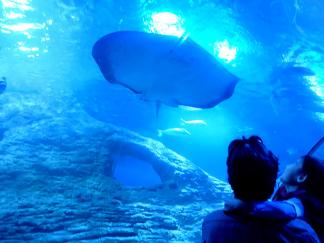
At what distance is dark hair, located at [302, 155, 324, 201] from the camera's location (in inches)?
72.6

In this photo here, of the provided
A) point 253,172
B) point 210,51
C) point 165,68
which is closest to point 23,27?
point 210,51

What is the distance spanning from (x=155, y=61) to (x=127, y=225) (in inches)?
125

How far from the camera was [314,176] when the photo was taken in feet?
6.22

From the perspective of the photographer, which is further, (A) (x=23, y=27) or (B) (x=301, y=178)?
(A) (x=23, y=27)

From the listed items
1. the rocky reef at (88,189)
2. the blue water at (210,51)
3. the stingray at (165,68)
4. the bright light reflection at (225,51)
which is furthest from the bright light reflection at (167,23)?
the stingray at (165,68)

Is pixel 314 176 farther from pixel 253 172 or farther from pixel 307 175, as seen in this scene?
pixel 253 172

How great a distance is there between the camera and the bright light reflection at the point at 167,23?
35.4 ft

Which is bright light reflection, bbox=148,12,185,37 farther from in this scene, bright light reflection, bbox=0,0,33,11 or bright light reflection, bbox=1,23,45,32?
bright light reflection, bbox=1,23,45,32

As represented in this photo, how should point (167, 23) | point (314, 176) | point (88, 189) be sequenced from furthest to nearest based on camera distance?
point (167, 23) → point (88, 189) → point (314, 176)

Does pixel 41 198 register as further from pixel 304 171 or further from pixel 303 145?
pixel 303 145

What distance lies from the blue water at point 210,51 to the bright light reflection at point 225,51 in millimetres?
45

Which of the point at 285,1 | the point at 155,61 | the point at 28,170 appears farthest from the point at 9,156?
the point at 285,1

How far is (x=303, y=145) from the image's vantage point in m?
19.3

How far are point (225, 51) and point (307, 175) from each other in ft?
36.8
